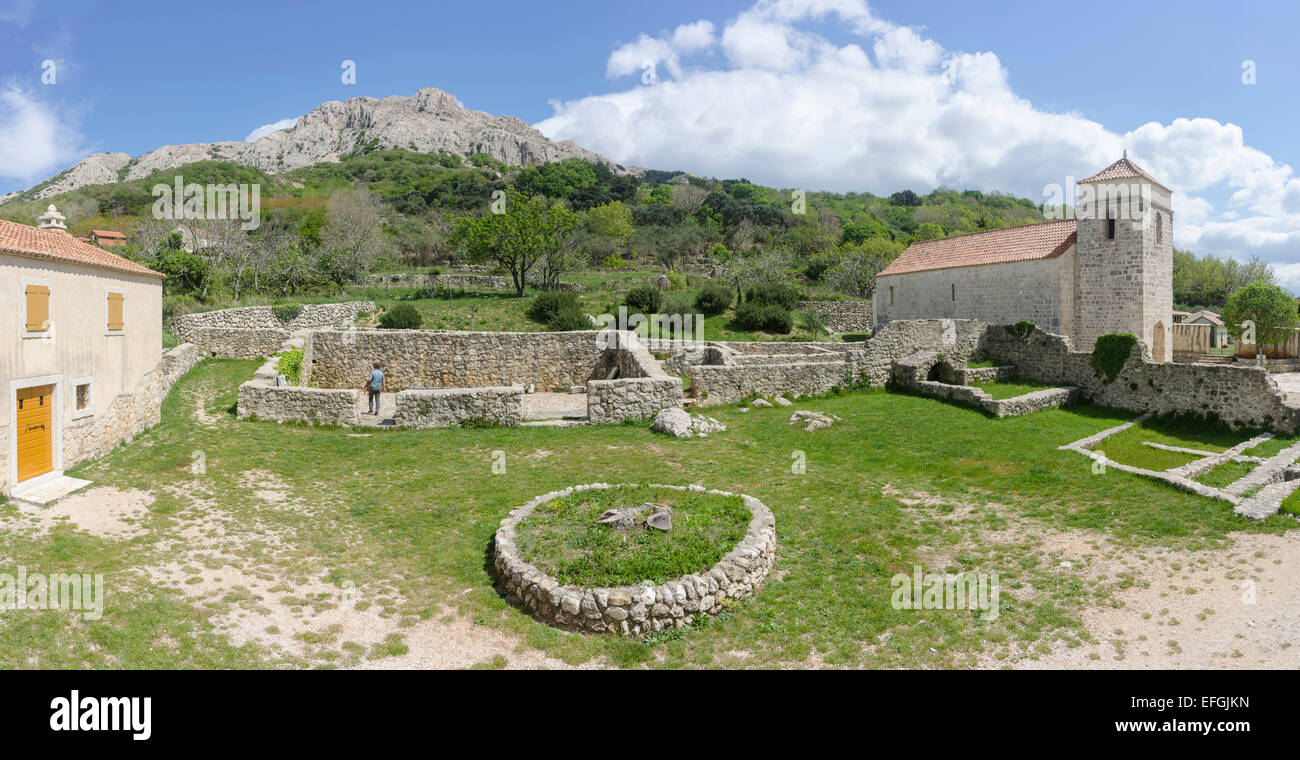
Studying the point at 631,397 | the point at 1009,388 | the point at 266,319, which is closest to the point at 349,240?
the point at 266,319

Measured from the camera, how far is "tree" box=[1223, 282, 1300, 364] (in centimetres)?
3023

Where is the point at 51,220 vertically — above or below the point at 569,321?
above

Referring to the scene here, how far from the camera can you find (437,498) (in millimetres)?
9859

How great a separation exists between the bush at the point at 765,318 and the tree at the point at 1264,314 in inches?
860

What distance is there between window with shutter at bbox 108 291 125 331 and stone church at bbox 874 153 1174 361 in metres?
28.1

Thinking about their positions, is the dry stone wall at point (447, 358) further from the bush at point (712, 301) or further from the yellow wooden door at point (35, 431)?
the bush at point (712, 301)

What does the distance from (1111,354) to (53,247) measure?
23952 millimetres

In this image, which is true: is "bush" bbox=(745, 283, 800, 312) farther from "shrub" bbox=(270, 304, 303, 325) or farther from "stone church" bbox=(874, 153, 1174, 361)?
"shrub" bbox=(270, 304, 303, 325)

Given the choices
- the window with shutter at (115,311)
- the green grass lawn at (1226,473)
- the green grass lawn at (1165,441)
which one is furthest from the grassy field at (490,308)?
the green grass lawn at (1226,473)

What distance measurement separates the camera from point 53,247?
11086mm

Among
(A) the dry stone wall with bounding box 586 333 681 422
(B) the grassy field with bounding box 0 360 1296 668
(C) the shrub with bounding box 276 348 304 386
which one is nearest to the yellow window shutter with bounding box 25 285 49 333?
(B) the grassy field with bounding box 0 360 1296 668

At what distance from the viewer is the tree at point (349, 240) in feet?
120

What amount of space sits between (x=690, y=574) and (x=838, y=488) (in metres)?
4.79

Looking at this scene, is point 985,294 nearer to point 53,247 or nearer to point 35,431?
point 53,247
